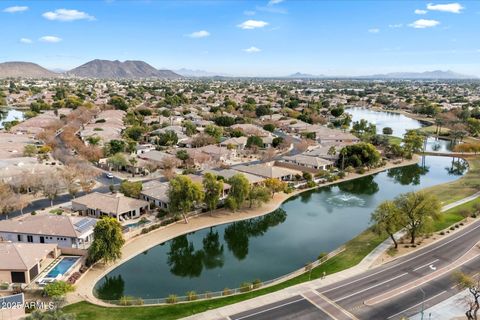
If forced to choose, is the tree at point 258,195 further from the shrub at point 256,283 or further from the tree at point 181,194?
the shrub at point 256,283

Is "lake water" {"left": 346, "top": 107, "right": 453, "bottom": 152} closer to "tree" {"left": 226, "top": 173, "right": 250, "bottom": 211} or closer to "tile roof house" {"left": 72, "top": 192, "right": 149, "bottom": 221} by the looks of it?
"tree" {"left": 226, "top": 173, "right": 250, "bottom": 211}

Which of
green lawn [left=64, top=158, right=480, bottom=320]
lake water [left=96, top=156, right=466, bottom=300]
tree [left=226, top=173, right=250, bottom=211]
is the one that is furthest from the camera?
tree [left=226, top=173, right=250, bottom=211]

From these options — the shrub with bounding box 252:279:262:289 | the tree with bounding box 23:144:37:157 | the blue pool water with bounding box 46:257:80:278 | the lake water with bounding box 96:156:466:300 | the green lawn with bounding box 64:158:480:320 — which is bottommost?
the lake water with bounding box 96:156:466:300

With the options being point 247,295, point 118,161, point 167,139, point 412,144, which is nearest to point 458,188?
point 412,144

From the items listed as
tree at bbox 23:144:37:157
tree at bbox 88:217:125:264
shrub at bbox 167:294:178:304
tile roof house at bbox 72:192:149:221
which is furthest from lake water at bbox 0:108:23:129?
shrub at bbox 167:294:178:304

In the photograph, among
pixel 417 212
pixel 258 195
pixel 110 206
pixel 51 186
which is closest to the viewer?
pixel 417 212

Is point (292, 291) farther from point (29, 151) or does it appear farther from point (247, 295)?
point (29, 151)

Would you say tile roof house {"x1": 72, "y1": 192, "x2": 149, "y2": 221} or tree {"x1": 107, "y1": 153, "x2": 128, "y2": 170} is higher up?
tree {"x1": 107, "y1": 153, "x2": 128, "y2": 170}
